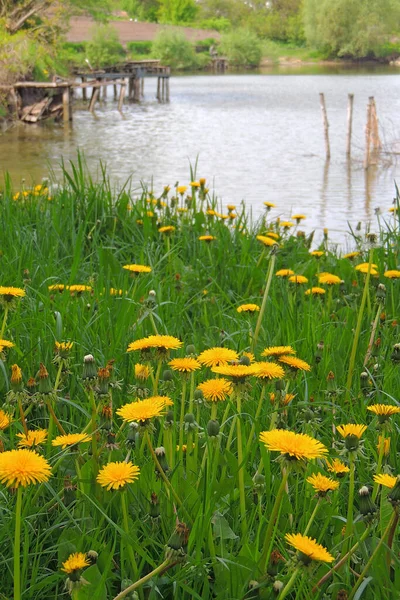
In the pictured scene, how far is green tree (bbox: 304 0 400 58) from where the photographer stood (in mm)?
74125

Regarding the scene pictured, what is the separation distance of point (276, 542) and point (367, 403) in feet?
2.68

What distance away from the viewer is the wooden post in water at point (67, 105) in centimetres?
2414

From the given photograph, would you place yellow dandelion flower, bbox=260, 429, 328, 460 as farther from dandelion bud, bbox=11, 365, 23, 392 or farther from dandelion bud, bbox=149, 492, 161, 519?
dandelion bud, bbox=11, 365, 23, 392

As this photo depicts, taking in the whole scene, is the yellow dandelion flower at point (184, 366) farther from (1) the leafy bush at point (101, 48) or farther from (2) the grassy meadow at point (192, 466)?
(1) the leafy bush at point (101, 48)

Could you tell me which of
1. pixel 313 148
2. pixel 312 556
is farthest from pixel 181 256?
pixel 313 148

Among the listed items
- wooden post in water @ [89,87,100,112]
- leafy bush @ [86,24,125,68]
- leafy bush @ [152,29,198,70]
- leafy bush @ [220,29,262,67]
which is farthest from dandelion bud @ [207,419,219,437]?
leafy bush @ [220,29,262,67]

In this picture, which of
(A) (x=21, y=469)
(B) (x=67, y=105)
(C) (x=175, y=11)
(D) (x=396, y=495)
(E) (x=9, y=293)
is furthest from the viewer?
(C) (x=175, y=11)

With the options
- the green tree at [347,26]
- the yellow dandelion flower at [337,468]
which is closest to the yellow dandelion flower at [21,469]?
the yellow dandelion flower at [337,468]

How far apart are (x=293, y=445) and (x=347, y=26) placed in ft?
268

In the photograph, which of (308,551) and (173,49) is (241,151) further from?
(173,49)

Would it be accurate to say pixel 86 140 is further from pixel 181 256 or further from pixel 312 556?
pixel 312 556

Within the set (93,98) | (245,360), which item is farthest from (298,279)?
(93,98)

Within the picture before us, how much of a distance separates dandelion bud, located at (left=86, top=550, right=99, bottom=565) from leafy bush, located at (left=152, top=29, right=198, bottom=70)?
229ft

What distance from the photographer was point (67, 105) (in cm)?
2423
